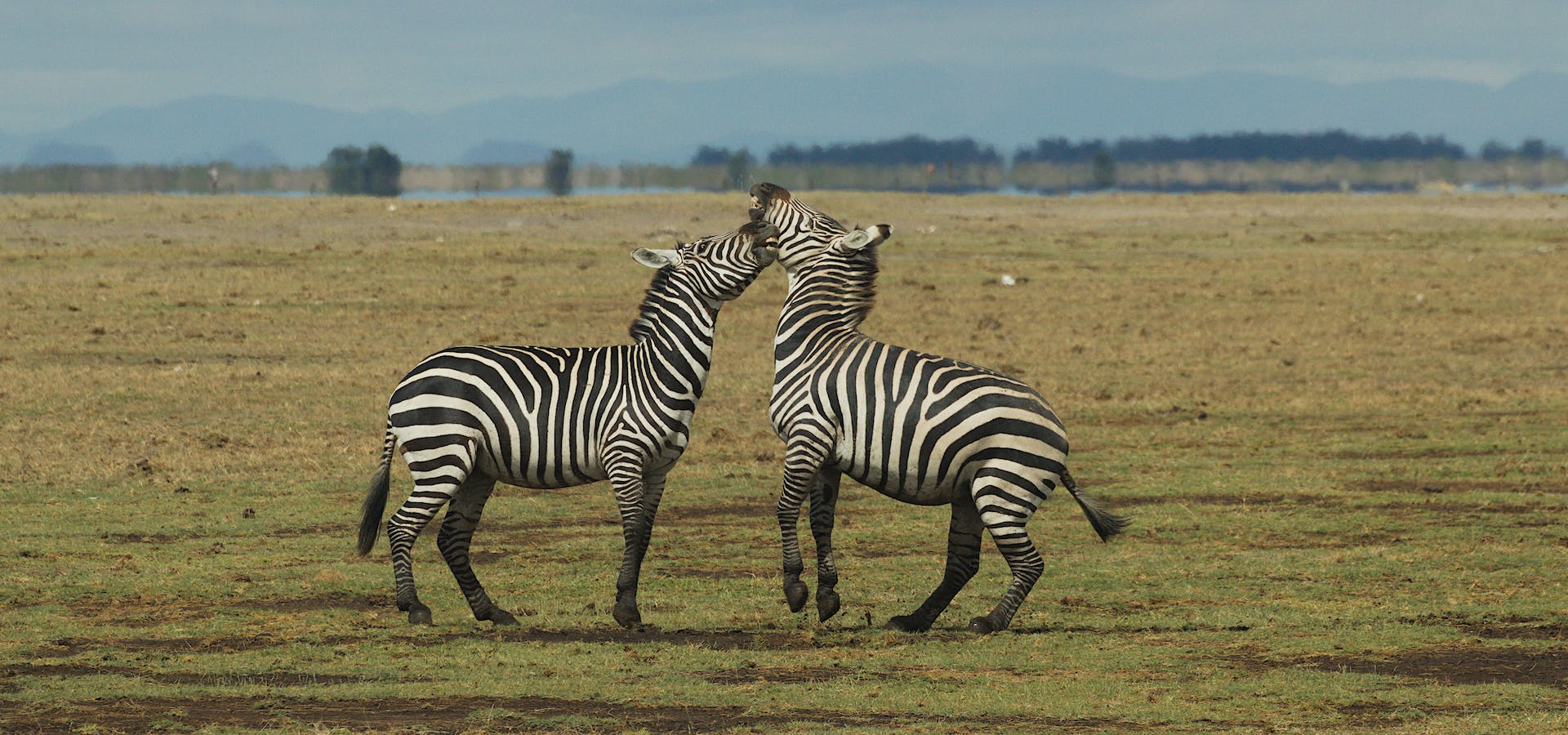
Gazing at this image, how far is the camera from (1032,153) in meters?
156

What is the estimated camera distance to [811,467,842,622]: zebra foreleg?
10180 millimetres

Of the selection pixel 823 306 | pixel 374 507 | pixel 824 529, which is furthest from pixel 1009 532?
pixel 374 507

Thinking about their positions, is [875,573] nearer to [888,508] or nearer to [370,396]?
[888,508]

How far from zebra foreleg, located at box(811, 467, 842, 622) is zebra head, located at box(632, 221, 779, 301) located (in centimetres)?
120

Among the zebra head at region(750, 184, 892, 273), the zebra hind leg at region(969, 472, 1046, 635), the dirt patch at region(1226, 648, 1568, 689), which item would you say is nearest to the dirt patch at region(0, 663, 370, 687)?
the zebra hind leg at region(969, 472, 1046, 635)

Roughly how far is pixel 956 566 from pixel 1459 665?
106 inches

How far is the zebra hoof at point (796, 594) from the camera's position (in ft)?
33.4

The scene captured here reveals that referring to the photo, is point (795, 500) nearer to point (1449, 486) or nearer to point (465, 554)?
point (465, 554)

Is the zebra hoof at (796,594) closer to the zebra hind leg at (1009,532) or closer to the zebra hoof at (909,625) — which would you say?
the zebra hoof at (909,625)

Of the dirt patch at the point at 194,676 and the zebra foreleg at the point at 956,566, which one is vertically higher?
the zebra foreleg at the point at 956,566

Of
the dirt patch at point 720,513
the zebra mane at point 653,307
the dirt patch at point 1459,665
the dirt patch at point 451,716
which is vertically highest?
the zebra mane at point 653,307

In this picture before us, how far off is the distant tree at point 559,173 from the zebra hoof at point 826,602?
7171 cm

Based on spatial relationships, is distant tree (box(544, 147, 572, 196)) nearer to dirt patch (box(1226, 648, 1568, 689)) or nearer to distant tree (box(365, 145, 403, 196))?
distant tree (box(365, 145, 403, 196))

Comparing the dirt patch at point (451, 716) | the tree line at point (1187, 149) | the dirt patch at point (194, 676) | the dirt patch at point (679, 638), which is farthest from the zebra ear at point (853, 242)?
the tree line at point (1187, 149)
